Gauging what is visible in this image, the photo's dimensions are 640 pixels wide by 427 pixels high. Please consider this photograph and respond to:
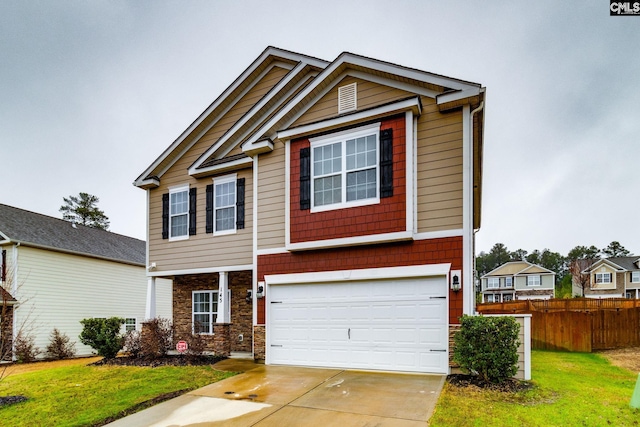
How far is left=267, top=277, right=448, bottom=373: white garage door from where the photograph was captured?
861 cm

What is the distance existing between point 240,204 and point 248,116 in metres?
2.92

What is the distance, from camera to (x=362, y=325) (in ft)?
30.7

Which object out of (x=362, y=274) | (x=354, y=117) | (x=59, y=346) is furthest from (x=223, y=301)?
(x=59, y=346)

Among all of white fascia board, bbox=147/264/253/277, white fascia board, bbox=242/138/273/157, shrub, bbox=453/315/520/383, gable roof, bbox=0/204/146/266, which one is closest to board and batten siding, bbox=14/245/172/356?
gable roof, bbox=0/204/146/266

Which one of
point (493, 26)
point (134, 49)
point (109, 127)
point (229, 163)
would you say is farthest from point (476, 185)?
point (109, 127)

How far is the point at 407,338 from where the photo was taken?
879cm

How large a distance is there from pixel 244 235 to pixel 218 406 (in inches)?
241

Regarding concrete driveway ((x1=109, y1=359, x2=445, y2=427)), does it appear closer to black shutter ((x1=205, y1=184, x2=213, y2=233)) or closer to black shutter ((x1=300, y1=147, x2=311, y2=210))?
black shutter ((x1=300, y1=147, x2=311, y2=210))

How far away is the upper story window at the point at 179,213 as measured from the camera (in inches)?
530

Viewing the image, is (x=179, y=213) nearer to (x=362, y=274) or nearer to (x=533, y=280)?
(x=362, y=274)

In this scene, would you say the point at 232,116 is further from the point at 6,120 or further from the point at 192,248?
the point at 6,120

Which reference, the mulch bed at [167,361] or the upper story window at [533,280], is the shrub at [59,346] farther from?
the upper story window at [533,280]

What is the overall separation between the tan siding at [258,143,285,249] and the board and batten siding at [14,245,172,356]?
1178 centimetres

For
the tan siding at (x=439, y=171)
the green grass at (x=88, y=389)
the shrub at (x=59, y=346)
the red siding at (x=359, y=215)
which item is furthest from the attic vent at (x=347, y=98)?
the shrub at (x=59, y=346)
